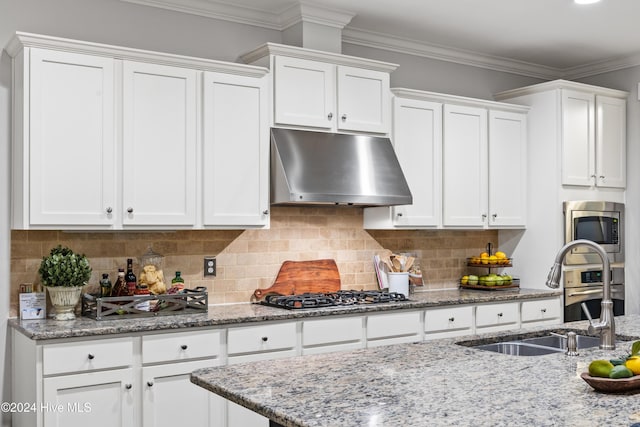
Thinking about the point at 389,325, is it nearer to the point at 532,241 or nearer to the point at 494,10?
the point at 532,241

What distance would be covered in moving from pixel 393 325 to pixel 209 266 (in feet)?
4.08

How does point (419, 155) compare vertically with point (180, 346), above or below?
above

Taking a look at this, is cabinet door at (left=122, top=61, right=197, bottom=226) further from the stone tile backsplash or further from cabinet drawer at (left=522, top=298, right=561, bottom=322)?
cabinet drawer at (left=522, top=298, right=561, bottom=322)

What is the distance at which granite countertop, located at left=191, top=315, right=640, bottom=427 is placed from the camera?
70.3 inches

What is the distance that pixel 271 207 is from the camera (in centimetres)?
473

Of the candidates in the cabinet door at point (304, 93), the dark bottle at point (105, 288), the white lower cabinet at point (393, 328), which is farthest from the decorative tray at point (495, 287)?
the dark bottle at point (105, 288)

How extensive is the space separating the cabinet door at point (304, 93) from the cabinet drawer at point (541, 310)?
6.86 feet

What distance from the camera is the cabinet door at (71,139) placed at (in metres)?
3.52

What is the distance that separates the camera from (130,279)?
3.86 metres

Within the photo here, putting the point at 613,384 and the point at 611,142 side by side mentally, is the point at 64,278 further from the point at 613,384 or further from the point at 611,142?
the point at 611,142

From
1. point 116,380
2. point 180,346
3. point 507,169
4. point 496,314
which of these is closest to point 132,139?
point 180,346

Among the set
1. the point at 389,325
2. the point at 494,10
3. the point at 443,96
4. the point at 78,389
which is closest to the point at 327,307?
the point at 389,325

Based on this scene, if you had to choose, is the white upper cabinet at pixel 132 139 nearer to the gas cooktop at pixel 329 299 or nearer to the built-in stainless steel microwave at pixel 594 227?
the gas cooktop at pixel 329 299

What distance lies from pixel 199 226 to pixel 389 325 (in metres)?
1.38
